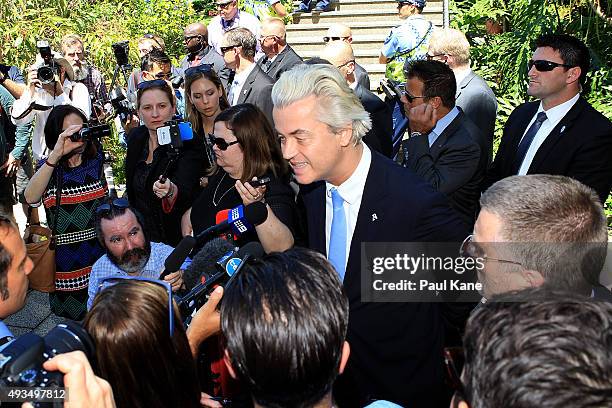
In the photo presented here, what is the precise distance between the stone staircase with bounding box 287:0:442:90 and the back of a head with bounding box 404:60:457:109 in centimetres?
548

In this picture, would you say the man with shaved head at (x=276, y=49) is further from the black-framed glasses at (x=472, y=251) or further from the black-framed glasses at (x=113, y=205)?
the black-framed glasses at (x=472, y=251)

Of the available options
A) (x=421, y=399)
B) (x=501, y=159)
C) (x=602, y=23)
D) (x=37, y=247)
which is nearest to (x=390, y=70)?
(x=602, y=23)

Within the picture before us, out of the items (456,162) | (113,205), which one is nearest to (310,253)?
(113,205)

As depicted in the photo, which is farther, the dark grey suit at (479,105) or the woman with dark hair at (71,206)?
the dark grey suit at (479,105)

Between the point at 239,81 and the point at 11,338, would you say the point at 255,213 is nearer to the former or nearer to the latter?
the point at 11,338

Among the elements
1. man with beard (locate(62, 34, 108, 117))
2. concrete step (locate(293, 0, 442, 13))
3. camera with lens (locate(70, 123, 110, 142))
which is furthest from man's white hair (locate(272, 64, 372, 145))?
concrete step (locate(293, 0, 442, 13))

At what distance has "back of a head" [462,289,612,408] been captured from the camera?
1.08 m

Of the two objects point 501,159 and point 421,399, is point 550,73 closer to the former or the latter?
point 501,159

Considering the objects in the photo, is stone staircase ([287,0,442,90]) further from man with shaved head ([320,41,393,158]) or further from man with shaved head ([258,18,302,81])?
man with shaved head ([320,41,393,158])

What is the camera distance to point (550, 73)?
417 cm

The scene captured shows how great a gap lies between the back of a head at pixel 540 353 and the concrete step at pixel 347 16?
9821mm

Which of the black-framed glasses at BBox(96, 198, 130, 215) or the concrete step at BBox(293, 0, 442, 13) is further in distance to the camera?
the concrete step at BBox(293, 0, 442, 13)

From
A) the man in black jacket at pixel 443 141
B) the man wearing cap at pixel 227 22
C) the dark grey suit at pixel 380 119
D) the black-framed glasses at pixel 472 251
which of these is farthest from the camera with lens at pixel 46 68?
the black-framed glasses at pixel 472 251

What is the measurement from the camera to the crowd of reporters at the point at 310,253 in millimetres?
1496
